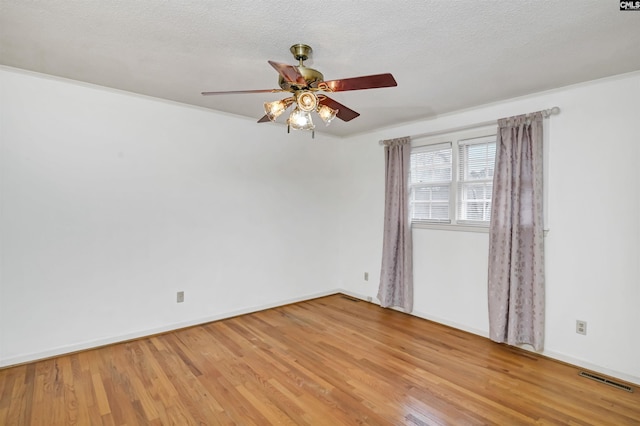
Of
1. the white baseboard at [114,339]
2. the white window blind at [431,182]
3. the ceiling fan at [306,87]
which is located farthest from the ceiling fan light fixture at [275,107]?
the white baseboard at [114,339]

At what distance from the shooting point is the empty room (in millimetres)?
2002

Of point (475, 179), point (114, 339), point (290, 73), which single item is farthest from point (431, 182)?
point (114, 339)

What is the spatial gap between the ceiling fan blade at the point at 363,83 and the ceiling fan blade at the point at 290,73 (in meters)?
0.16

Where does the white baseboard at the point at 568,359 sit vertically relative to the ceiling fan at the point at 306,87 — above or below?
below

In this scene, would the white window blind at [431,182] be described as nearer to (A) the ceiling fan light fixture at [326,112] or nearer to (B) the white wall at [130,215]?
(B) the white wall at [130,215]

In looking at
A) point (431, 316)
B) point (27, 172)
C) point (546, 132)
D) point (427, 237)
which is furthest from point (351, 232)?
point (27, 172)

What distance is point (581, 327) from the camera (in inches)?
108

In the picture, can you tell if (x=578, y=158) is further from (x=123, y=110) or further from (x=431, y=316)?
(x=123, y=110)

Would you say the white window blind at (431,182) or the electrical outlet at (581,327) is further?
the white window blind at (431,182)

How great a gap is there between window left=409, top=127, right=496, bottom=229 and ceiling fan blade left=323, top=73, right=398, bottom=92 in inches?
82.3

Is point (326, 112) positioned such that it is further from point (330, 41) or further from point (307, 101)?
point (330, 41)

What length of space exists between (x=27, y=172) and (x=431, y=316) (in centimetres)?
431

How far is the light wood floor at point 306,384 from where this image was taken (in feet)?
6.77

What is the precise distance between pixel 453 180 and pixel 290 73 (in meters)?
2.61
